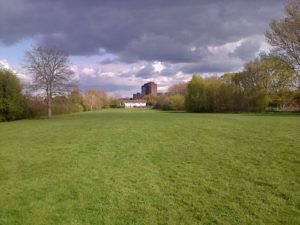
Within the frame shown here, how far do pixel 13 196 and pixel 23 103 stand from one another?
46.4 m

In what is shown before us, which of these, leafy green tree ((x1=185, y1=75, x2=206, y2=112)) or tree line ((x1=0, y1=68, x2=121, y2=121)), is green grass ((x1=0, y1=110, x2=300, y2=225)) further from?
leafy green tree ((x1=185, y1=75, x2=206, y2=112))

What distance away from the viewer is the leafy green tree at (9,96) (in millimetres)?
46688

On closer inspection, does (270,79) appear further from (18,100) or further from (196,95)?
(18,100)

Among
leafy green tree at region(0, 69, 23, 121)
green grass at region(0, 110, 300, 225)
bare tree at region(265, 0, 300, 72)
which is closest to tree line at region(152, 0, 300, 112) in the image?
bare tree at region(265, 0, 300, 72)

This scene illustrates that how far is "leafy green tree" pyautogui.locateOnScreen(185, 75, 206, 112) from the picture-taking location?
77938 mm

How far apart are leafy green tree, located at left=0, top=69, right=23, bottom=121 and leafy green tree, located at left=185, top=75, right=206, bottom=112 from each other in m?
44.8

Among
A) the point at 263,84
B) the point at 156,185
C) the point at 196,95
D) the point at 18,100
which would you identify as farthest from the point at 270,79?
the point at 156,185

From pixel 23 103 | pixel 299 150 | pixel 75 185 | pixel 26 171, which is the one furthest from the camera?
pixel 23 103

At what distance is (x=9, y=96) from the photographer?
47.1 meters

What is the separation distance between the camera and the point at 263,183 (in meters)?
8.31

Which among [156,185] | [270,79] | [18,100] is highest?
[270,79]

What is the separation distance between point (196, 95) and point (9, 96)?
4715 cm

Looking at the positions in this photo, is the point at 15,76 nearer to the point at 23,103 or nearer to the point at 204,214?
the point at 23,103

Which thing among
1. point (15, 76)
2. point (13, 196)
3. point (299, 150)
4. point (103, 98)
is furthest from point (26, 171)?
point (103, 98)
